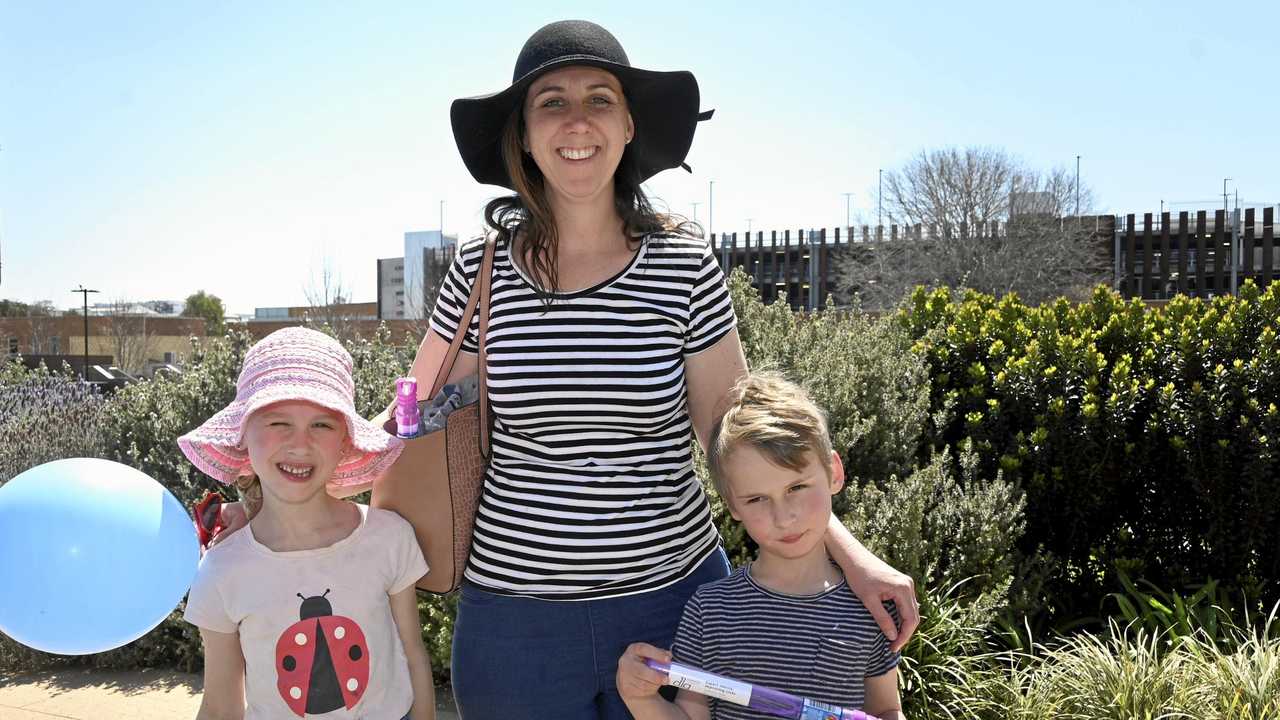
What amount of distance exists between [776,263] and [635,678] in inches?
2919

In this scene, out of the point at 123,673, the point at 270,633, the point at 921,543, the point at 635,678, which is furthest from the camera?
the point at 123,673

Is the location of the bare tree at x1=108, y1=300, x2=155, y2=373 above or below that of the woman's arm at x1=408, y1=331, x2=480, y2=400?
below

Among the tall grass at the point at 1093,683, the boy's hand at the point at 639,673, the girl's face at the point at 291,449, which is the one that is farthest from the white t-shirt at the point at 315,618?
the tall grass at the point at 1093,683

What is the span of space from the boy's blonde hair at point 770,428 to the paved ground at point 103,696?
2682 mm

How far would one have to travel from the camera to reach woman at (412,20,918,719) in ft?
6.56

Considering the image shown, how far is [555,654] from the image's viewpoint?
2004 mm

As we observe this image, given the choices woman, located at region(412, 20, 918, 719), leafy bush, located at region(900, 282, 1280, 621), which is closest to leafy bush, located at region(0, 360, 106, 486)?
woman, located at region(412, 20, 918, 719)

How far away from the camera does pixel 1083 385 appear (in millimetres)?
4582

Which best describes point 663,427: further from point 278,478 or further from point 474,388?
point 278,478

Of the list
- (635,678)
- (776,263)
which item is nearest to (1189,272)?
(776,263)

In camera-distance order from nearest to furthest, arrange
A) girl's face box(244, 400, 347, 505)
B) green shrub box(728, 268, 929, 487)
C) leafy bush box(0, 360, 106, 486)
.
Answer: girl's face box(244, 400, 347, 505) < green shrub box(728, 268, 929, 487) < leafy bush box(0, 360, 106, 486)

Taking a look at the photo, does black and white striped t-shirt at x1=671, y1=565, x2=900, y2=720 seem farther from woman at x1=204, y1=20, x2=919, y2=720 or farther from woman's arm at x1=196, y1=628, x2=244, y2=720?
woman's arm at x1=196, y1=628, x2=244, y2=720

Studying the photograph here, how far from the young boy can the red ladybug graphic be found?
0.58m

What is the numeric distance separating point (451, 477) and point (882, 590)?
0.95 metres
